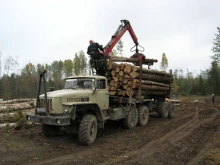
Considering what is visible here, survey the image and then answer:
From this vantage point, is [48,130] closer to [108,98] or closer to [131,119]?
[108,98]

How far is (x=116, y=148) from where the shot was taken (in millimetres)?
8703

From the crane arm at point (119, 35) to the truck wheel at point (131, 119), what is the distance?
9.88 ft

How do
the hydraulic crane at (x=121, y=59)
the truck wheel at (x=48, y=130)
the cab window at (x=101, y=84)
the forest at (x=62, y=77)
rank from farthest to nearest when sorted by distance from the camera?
the forest at (x=62, y=77)
the hydraulic crane at (x=121, y=59)
the cab window at (x=101, y=84)
the truck wheel at (x=48, y=130)

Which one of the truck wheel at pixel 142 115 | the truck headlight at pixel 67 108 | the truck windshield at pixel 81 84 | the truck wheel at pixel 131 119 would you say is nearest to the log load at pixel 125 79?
the truck wheel at pixel 131 119

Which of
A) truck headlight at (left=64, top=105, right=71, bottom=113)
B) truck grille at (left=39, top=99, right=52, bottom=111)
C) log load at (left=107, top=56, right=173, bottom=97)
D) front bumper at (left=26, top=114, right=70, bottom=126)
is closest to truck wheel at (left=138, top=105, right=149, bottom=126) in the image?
log load at (left=107, top=56, right=173, bottom=97)

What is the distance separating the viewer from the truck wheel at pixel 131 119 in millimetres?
12329

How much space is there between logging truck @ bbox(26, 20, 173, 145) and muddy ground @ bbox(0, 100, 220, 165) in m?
0.64

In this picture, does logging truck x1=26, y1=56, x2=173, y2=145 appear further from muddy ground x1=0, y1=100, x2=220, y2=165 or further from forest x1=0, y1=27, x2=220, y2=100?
forest x1=0, y1=27, x2=220, y2=100

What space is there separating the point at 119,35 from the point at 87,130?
656 centimetres

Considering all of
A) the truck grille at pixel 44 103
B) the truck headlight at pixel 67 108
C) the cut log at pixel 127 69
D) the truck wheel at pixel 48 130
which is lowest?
the truck wheel at pixel 48 130

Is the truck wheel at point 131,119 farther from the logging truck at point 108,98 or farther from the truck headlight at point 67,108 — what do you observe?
the truck headlight at point 67,108

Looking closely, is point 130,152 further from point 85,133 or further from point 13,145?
point 13,145

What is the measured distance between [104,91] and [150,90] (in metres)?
4.60

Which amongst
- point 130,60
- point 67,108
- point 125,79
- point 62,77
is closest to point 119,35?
point 130,60
